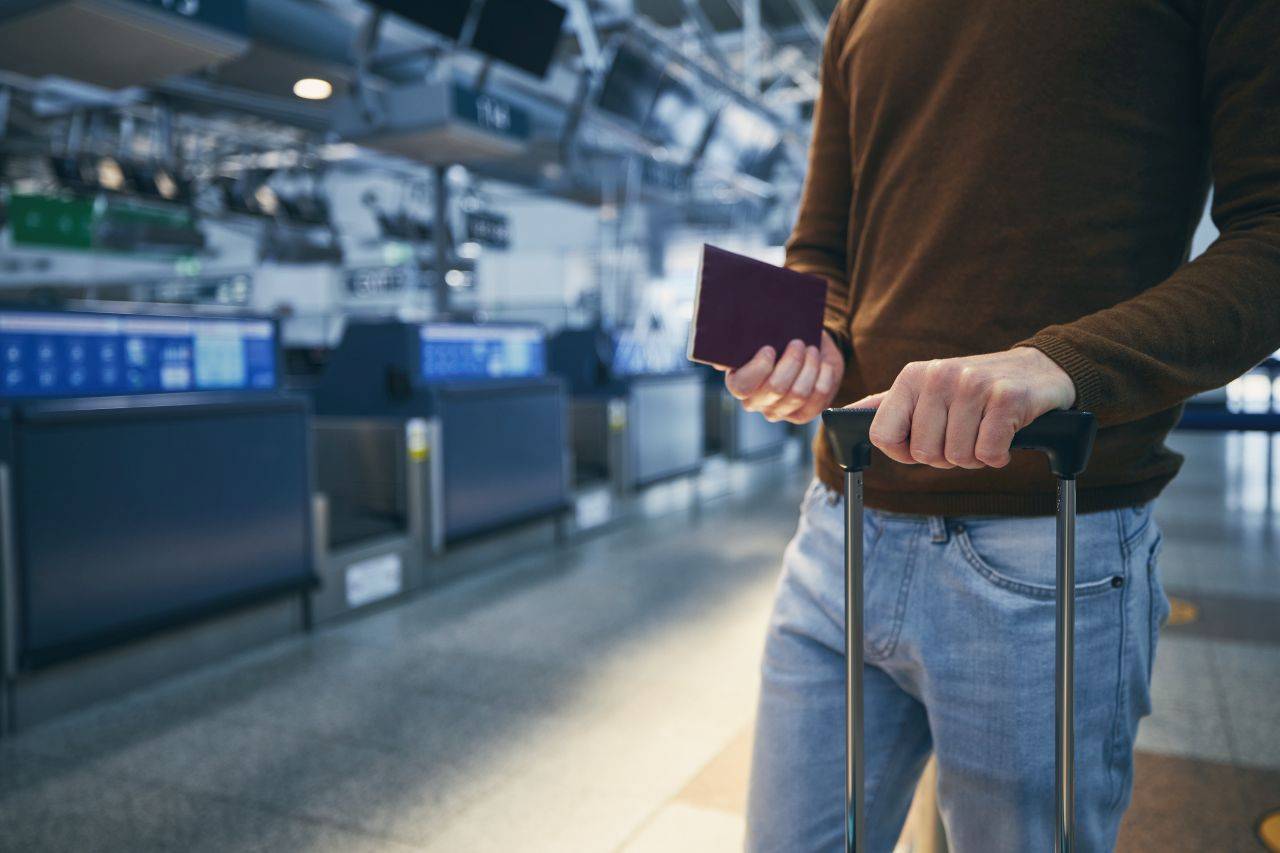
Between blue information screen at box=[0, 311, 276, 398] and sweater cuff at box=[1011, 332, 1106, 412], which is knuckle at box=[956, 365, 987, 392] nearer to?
sweater cuff at box=[1011, 332, 1106, 412]

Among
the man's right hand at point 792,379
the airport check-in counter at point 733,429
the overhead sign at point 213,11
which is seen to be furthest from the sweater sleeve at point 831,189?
the airport check-in counter at point 733,429

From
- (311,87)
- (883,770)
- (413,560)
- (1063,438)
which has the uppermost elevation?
(311,87)

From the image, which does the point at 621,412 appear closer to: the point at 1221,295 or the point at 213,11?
the point at 213,11

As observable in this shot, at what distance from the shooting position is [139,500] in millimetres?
2750

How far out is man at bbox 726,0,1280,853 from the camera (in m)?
0.75

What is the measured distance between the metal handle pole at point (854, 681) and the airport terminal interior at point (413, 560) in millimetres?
172

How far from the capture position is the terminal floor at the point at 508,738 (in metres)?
2.02

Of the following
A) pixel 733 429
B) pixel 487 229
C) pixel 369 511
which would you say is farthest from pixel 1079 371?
pixel 487 229

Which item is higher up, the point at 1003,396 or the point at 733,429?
the point at 1003,396

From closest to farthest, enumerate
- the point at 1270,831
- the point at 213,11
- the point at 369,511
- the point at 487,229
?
the point at 1270,831 → the point at 213,11 → the point at 369,511 → the point at 487,229

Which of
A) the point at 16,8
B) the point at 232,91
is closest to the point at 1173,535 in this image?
the point at 16,8

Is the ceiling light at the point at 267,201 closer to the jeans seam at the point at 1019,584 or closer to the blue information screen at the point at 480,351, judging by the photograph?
the blue information screen at the point at 480,351

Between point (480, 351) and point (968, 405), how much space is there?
13.1ft

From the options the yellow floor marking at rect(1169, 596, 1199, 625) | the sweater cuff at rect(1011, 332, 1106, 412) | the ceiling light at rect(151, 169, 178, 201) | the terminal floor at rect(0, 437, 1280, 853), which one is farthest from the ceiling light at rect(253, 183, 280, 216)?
the sweater cuff at rect(1011, 332, 1106, 412)
